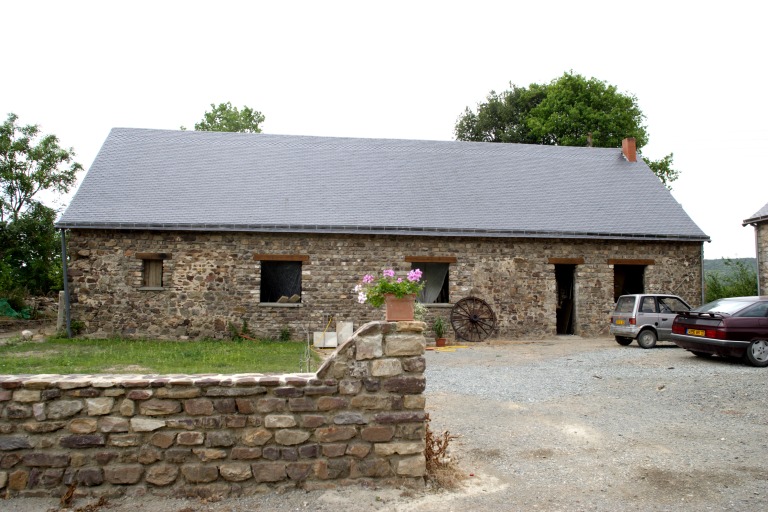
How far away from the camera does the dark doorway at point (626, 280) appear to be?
18500 mm

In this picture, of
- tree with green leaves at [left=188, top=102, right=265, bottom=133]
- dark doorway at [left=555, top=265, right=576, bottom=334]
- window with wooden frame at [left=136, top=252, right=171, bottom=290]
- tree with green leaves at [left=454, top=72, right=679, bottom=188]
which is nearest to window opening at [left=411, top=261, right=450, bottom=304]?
dark doorway at [left=555, top=265, right=576, bottom=334]

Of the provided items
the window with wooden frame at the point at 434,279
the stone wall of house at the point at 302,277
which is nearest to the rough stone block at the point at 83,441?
the stone wall of house at the point at 302,277

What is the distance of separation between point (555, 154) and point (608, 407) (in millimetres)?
14849

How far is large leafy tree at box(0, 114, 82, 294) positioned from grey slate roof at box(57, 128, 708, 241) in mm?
9056

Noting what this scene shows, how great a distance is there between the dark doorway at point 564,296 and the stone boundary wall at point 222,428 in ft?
47.9

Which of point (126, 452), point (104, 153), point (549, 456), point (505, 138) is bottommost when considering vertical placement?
point (549, 456)

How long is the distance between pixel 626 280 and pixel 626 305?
4807 mm

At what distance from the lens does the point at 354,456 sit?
4738 millimetres

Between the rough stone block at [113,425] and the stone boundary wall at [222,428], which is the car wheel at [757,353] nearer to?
the stone boundary wall at [222,428]

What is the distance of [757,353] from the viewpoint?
10766mm

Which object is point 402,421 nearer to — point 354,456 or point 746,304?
point 354,456

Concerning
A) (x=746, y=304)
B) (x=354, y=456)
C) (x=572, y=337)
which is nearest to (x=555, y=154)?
(x=572, y=337)

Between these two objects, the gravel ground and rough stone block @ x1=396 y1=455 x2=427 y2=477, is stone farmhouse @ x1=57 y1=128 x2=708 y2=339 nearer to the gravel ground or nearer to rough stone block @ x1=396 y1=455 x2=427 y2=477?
the gravel ground

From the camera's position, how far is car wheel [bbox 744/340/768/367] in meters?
10.7
